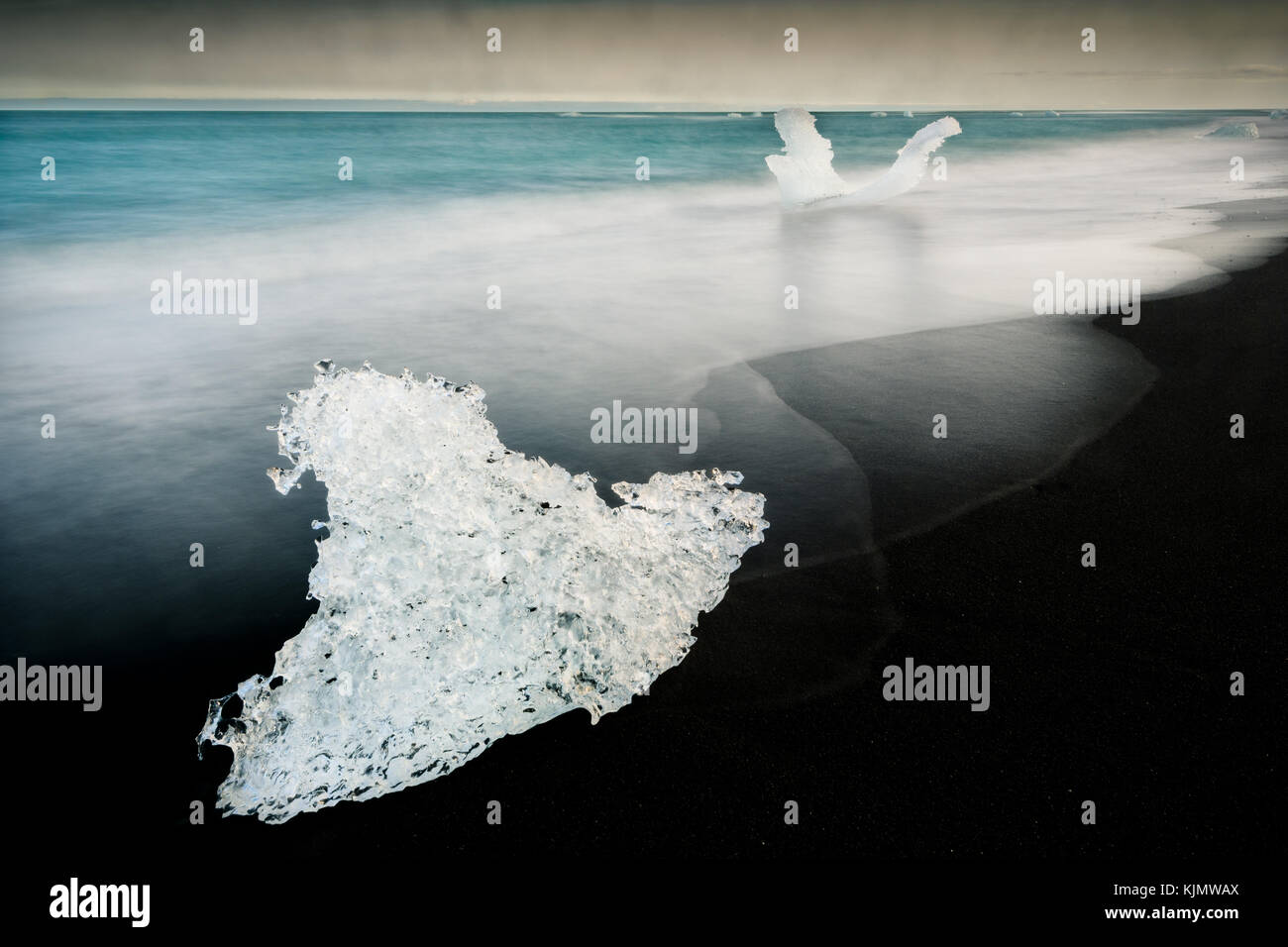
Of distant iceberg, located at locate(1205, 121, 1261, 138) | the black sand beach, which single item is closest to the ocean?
the black sand beach

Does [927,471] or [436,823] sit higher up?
[927,471]

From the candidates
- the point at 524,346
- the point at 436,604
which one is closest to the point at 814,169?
the point at 524,346

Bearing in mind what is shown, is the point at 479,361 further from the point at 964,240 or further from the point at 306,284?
the point at 964,240

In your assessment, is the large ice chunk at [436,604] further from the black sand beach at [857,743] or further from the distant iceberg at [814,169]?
the distant iceberg at [814,169]

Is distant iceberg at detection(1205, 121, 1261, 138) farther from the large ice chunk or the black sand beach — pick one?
the large ice chunk

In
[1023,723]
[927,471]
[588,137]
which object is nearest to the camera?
[1023,723]

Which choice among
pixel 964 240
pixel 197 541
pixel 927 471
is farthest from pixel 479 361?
pixel 964 240
